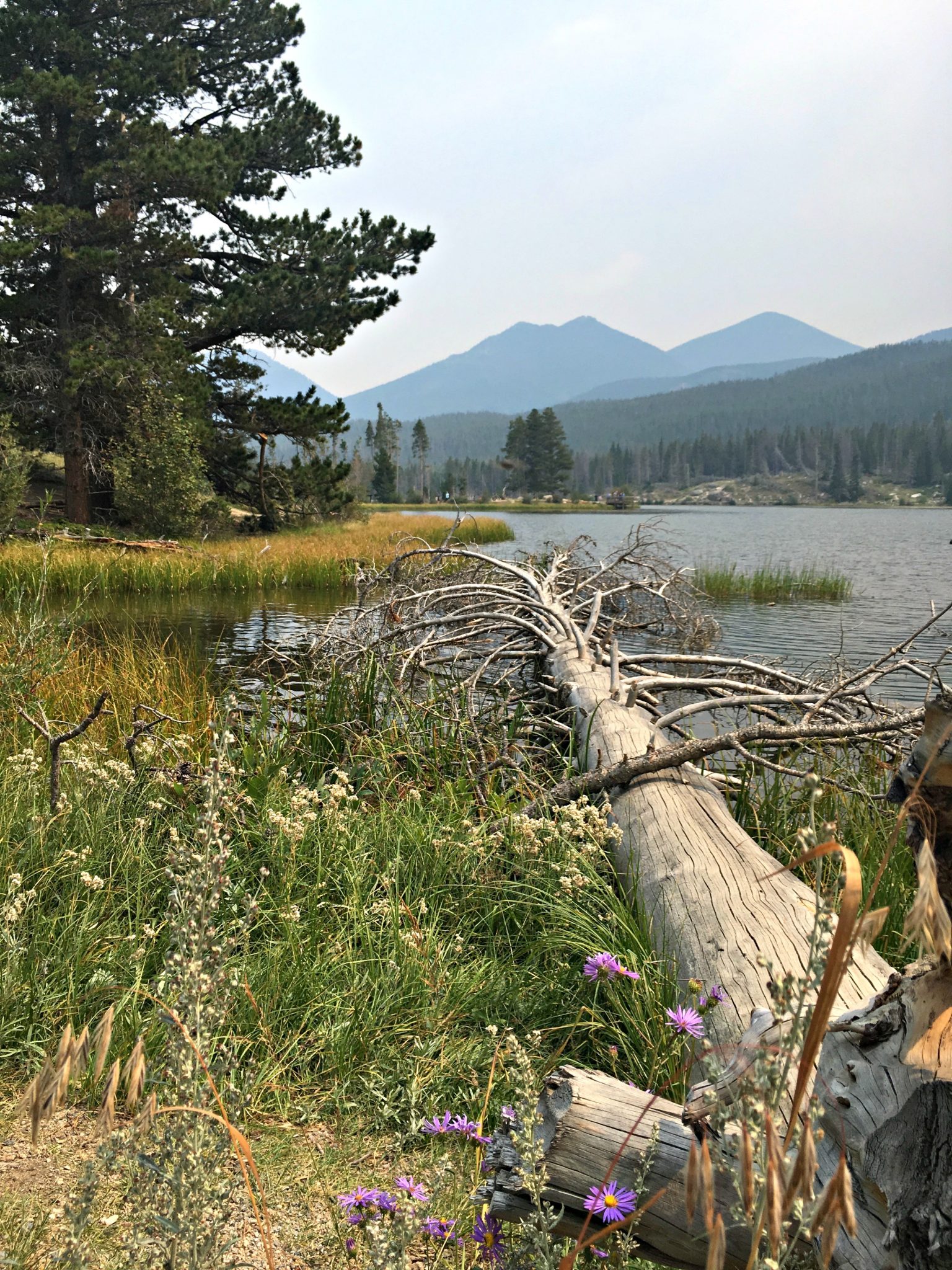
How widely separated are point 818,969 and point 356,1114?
2098 millimetres

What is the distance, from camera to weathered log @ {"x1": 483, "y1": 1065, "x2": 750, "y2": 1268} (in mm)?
1542

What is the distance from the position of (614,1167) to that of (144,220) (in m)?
27.1

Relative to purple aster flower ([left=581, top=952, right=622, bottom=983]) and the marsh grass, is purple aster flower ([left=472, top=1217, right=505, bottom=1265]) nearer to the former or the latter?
purple aster flower ([left=581, top=952, right=622, bottom=983])

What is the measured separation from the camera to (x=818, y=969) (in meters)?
0.78

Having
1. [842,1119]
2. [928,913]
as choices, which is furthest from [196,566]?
[928,913]

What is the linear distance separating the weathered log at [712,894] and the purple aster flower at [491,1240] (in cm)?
96

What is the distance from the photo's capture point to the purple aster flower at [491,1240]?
5.03 feet

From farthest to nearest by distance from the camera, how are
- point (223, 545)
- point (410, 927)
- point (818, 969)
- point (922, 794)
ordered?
1. point (223, 545)
2. point (410, 927)
3. point (922, 794)
4. point (818, 969)

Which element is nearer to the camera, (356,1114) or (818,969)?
(818,969)

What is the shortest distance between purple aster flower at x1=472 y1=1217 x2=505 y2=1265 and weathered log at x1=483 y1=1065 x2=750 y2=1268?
1.7 inches

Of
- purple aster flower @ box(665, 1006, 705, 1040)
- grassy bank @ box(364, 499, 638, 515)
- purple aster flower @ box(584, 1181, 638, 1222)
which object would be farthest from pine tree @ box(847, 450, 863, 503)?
purple aster flower @ box(584, 1181, 638, 1222)

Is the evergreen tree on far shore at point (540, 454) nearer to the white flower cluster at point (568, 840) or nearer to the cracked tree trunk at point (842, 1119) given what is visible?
the white flower cluster at point (568, 840)

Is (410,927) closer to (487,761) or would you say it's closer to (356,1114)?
(356,1114)

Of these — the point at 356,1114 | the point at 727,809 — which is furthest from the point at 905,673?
the point at 356,1114
